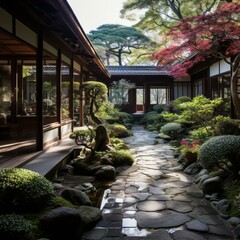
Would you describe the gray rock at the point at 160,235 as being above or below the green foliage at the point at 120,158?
below

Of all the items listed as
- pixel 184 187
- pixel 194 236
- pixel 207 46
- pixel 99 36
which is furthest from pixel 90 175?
pixel 99 36

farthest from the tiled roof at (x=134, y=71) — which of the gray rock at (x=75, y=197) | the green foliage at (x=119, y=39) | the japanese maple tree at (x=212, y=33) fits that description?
the gray rock at (x=75, y=197)

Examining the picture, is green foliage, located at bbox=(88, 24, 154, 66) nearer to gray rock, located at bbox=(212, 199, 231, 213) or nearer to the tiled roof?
the tiled roof

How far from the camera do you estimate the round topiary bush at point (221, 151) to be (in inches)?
214

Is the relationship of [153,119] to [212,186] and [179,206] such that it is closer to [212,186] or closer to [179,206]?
[212,186]

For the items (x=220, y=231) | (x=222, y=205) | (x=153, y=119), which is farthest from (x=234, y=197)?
(x=153, y=119)

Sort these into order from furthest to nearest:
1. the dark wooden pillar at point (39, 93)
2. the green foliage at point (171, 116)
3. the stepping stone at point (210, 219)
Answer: the green foliage at point (171, 116), the dark wooden pillar at point (39, 93), the stepping stone at point (210, 219)

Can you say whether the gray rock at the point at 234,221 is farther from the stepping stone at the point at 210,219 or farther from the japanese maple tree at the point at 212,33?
the japanese maple tree at the point at 212,33

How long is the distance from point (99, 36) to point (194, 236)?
30181mm

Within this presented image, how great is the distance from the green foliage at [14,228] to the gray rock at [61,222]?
27 centimetres

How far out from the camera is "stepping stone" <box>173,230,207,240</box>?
361 cm

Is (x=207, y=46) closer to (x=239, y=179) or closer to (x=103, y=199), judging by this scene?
(x=239, y=179)

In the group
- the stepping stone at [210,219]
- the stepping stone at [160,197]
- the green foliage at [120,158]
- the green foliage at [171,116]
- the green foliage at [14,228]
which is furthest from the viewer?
the green foliage at [171,116]

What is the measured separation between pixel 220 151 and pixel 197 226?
1882mm
